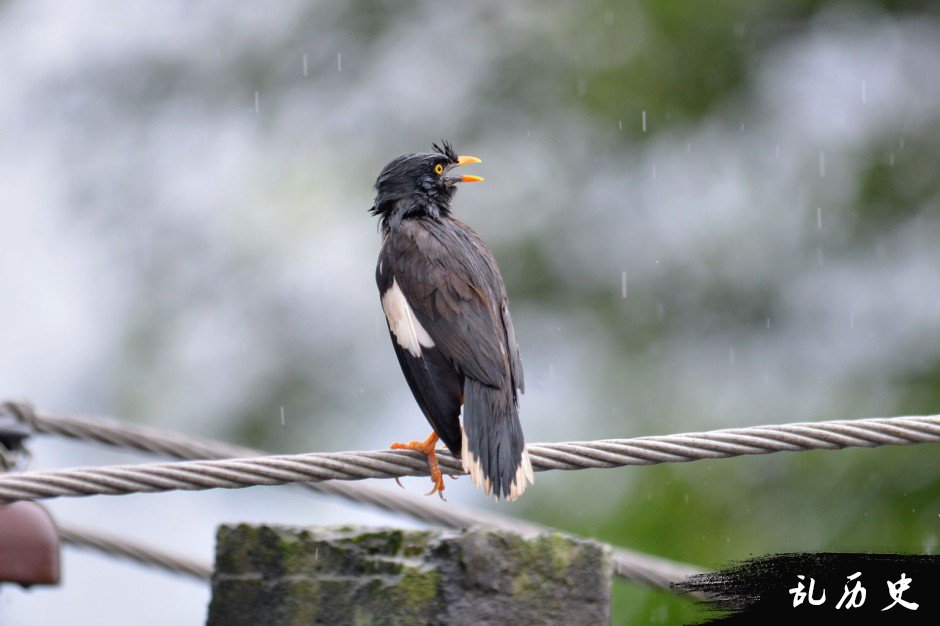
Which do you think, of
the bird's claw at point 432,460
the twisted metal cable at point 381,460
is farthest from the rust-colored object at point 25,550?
the bird's claw at point 432,460

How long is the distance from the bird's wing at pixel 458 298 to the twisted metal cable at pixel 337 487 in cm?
66

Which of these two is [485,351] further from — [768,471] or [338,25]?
[338,25]

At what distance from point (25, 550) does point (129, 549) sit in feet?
4.86

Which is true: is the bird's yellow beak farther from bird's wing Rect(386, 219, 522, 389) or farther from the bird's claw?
the bird's claw

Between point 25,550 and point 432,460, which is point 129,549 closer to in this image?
point 25,550

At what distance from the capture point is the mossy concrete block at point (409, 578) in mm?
1986

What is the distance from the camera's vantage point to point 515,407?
3.17 metres

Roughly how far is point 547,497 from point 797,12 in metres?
3.79

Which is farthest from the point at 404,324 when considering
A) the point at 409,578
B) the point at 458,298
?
the point at 409,578

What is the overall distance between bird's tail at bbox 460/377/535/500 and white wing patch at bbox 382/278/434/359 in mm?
257

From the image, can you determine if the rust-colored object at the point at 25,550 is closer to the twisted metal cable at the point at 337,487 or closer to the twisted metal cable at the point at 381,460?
the twisted metal cable at the point at 381,460

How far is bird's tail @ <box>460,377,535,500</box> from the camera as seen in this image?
2.92 metres

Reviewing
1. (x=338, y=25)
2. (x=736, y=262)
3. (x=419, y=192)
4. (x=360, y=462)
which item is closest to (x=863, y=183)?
(x=736, y=262)

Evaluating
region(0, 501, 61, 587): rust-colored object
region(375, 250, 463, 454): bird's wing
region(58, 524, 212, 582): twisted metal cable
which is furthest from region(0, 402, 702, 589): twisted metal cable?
region(0, 501, 61, 587): rust-colored object
